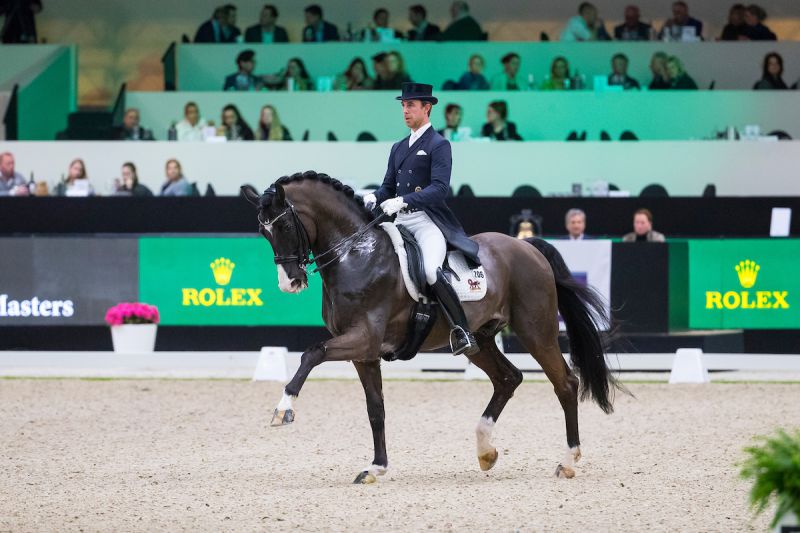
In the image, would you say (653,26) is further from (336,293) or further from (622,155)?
(336,293)

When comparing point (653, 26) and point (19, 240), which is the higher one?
point (653, 26)

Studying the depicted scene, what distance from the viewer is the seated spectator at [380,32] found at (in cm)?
1955

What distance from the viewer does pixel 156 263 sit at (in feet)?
48.2

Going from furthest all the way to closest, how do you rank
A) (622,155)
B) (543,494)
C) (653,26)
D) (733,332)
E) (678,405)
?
(653,26) < (622,155) < (733,332) < (678,405) < (543,494)

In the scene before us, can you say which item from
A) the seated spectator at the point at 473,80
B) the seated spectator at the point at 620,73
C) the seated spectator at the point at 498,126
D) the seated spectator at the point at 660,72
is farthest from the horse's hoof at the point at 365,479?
the seated spectator at the point at 660,72

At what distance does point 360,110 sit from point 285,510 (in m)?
12.4

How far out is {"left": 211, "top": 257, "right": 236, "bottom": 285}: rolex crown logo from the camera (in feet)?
47.8

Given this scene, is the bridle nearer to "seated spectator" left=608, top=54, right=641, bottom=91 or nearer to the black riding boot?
the black riding boot

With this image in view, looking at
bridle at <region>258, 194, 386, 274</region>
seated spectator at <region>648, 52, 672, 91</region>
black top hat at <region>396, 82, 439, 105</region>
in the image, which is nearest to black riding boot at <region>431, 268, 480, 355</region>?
bridle at <region>258, 194, 386, 274</region>

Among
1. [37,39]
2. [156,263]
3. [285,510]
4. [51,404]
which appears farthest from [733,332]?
[37,39]

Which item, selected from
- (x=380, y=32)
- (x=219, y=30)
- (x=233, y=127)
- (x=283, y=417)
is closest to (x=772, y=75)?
(x=380, y=32)

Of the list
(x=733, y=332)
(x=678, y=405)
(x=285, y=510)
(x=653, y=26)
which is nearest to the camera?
(x=285, y=510)

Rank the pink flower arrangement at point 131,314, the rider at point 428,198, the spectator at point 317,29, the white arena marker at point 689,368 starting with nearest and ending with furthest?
the rider at point 428,198 < the white arena marker at point 689,368 < the pink flower arrangement at point 131,314 < the spectator at point 317,29

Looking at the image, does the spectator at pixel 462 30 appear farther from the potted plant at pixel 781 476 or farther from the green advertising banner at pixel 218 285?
the potted plant at pixel 781 476
